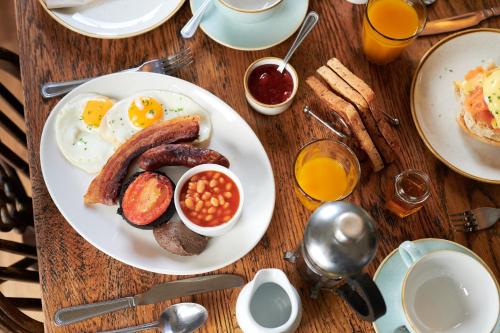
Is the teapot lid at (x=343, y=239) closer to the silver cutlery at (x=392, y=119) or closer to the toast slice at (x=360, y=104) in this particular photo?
the toast slice at (x=360, y=104)

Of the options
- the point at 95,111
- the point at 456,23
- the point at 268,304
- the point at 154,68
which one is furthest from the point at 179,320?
the point at 456,23

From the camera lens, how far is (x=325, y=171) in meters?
1.50

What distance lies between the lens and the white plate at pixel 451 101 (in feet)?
4.92

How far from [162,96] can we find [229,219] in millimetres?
444

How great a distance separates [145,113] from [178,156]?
18 cm

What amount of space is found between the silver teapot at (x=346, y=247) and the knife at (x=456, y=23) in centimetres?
79

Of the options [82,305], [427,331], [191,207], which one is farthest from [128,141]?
[427,331]

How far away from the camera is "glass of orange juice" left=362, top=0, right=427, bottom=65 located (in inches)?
61.3

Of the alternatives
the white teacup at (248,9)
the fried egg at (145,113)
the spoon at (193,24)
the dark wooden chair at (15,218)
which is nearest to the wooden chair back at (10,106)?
the dark wooden chair at (15,218)

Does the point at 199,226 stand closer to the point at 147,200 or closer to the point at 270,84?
the point at 147,200

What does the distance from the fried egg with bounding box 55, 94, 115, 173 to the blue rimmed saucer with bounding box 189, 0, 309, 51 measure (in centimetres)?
40

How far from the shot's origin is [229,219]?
137cm

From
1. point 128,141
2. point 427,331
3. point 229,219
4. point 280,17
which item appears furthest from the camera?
point 280,17

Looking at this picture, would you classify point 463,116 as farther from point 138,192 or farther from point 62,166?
point 62,166
